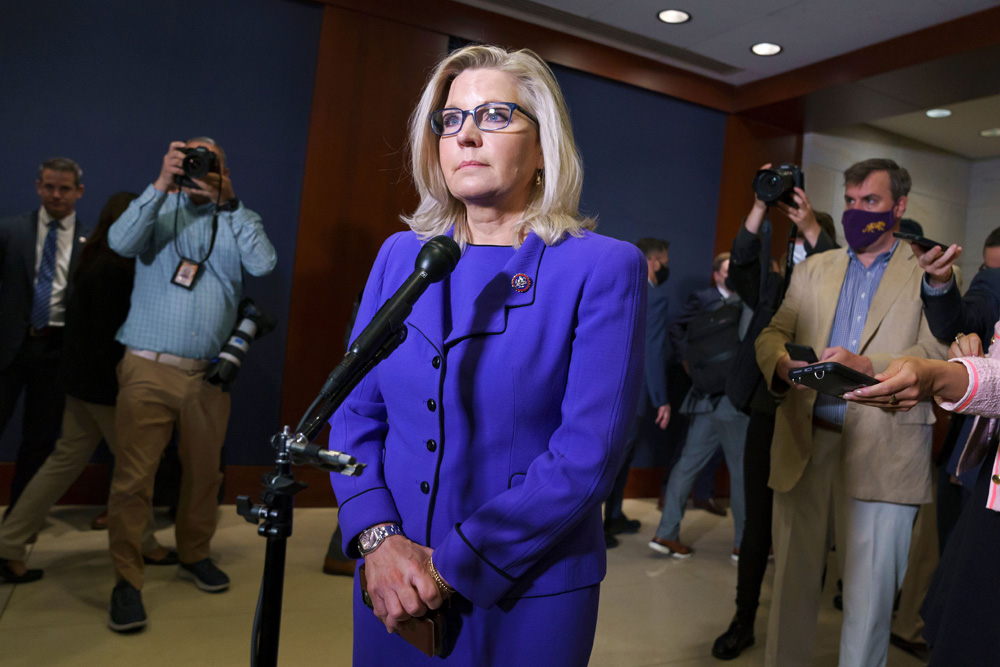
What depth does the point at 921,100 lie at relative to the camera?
5.39 metres

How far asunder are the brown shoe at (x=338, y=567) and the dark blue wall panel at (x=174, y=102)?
1268 millimetres

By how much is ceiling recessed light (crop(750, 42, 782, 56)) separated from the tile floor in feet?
11.9

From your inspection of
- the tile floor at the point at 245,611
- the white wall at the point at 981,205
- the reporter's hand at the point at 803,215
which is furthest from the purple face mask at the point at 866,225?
the white wall at the point at 981,205

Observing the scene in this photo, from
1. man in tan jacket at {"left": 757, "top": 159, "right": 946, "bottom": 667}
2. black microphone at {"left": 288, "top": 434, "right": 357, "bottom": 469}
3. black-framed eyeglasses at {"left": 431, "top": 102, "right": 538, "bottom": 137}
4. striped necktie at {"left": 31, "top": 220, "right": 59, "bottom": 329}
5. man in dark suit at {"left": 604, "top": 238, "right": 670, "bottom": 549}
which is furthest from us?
man in dark suit at {"left": 604, "top": 238, "right": 670, "bottom": 549}

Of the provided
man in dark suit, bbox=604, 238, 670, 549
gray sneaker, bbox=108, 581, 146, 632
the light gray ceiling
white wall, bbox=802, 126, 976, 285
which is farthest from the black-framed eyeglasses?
white wall, bbox=802, 126, 976, 285

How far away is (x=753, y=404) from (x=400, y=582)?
2.07m

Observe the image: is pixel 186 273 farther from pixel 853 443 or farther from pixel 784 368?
pixel 853 443

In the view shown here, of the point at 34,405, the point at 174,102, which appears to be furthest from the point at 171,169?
the point at 174,102

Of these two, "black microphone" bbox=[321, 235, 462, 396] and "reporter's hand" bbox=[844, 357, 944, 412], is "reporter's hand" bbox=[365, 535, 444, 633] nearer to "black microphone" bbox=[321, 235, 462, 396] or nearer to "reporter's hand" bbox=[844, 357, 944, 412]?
Result: "black microphone" bbox=[321, 235, 462, 396]

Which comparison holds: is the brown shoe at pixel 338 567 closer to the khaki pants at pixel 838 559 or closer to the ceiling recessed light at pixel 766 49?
the khaki pants at pixel 838 559

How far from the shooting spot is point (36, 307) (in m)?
3.37

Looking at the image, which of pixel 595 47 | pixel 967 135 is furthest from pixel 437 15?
pixel 967 135

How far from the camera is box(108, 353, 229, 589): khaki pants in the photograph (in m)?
2.74

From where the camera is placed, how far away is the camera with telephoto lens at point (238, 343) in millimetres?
2938
